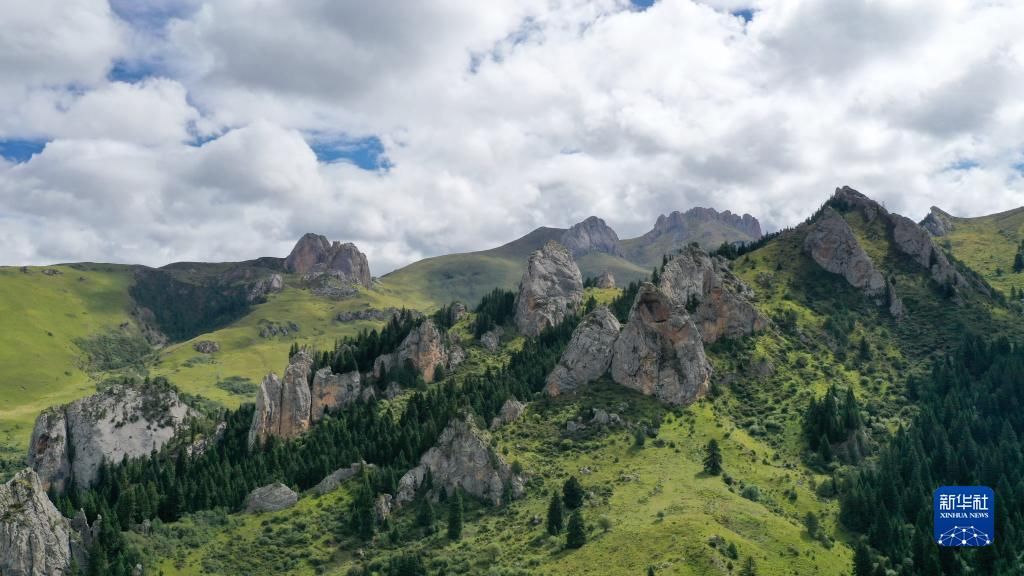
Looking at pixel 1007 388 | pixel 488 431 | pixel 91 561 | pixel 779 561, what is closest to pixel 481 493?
pixel 488 431

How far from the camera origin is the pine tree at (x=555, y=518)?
146 metres

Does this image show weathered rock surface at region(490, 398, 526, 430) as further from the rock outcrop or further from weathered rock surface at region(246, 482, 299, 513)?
weathered rock surface at region(246, 482, 299, 513)

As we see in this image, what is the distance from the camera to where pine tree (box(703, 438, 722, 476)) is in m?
164

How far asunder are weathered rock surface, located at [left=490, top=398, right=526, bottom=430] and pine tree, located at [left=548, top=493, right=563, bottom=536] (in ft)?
138

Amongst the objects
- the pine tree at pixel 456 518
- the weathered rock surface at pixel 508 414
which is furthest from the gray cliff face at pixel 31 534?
the weathered rock surface at pixel 508 414

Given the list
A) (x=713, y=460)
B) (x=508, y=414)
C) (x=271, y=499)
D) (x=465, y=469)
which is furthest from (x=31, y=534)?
(x=713, y=460)

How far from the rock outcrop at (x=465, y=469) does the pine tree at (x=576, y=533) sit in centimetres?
2473

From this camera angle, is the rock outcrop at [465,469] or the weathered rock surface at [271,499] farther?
the weathered rock surface at [271,499]

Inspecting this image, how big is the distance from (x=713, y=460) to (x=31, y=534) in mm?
139885

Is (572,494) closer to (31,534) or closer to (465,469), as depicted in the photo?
(465,469)

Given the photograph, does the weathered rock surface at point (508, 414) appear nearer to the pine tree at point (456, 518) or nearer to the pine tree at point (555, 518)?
the pine tree at point (456, 518)

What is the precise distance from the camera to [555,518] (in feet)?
480

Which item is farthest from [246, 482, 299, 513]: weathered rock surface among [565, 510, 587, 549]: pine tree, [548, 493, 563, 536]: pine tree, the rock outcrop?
[565, 510, 587, 549]: pine tree

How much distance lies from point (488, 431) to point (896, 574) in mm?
93013
